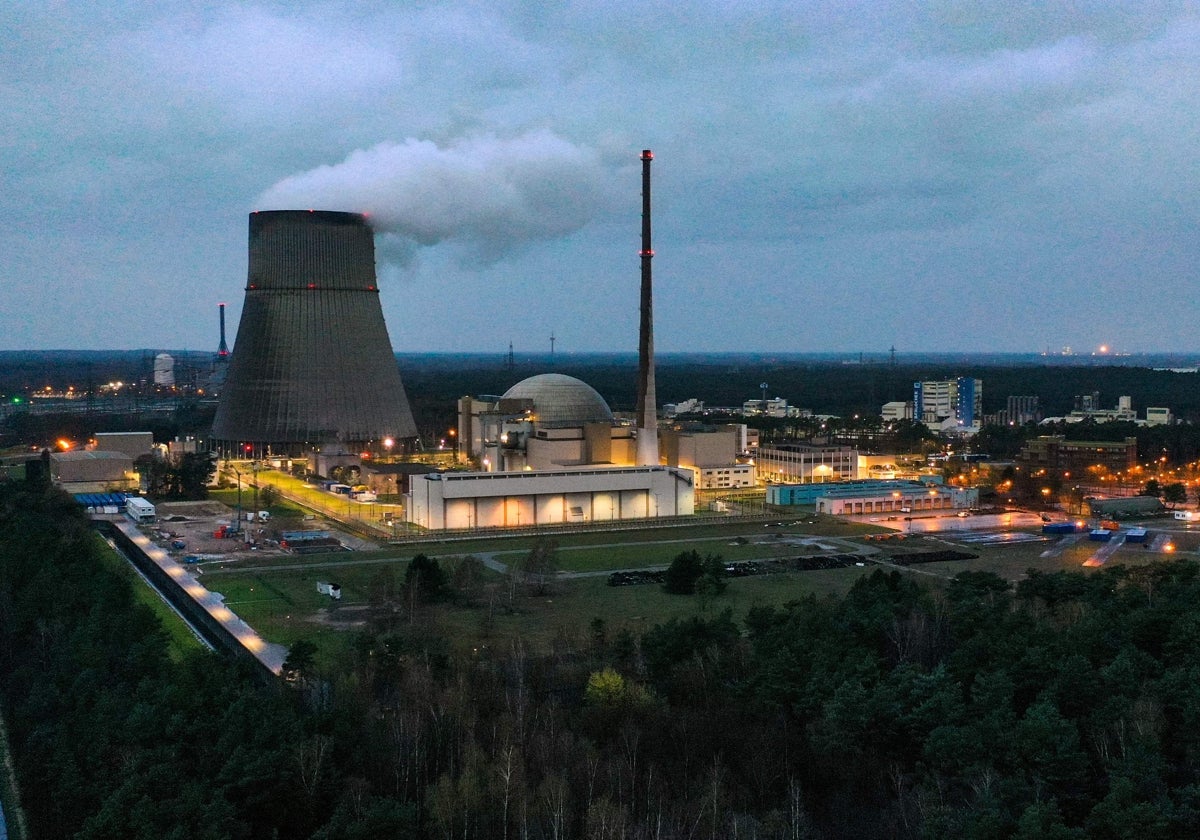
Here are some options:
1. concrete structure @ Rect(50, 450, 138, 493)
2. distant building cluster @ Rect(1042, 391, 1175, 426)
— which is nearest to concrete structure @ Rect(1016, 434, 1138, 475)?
distant building cluster @ Rect(1042, 391, 1175, 426)

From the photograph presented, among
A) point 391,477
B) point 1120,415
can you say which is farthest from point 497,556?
point 1120,415

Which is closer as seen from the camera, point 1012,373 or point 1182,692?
point 1182,692

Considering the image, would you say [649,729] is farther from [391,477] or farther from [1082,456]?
[1082,456]

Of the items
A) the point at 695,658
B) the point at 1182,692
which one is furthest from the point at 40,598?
the point at 1182,692

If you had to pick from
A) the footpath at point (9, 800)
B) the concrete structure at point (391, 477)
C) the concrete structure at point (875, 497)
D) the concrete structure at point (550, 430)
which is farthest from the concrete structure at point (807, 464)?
the footpath at point (9, 800)

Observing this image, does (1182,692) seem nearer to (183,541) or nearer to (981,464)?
(183,541)

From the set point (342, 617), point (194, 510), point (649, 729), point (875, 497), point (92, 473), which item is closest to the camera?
point (649, 729)
